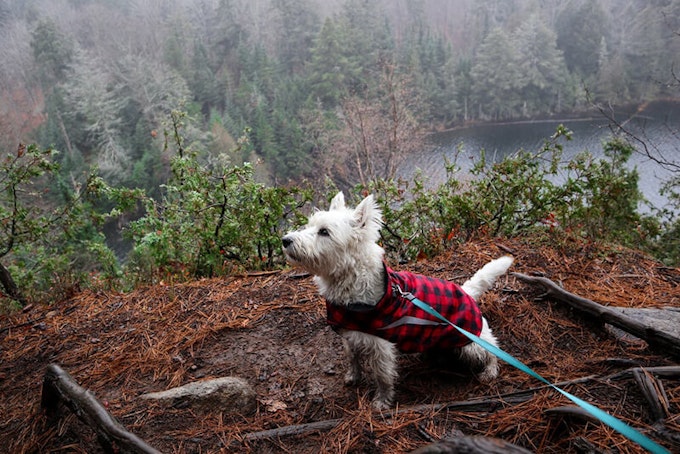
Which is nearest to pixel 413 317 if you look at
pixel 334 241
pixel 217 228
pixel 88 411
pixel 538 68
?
pixel 334 241

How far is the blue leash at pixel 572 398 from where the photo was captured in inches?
58.1

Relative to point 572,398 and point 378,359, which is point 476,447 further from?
point 378,359

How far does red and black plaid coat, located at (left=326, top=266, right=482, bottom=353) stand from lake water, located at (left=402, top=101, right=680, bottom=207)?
18403mm

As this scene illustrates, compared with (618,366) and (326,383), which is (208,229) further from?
(618,366)

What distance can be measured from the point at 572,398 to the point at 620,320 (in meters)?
1.24

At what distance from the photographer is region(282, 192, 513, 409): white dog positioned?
2.70 m

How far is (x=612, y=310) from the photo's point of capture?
2775mm

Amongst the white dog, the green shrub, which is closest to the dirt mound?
the white dog

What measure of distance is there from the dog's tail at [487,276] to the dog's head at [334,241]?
83 cm

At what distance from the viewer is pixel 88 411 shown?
216cm

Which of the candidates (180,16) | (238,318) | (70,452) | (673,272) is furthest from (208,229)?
(180,16)

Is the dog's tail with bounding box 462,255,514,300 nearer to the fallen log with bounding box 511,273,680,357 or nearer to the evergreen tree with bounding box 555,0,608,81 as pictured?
the fallen log with bounding box 511,273,680,357

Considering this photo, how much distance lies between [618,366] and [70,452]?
319 centimetres

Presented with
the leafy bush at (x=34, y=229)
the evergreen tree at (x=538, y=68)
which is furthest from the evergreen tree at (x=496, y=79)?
the leafy bush at (x=34, y=229)
